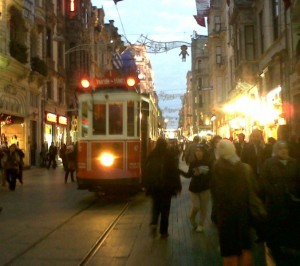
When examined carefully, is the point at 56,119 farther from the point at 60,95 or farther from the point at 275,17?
the point at 275,17

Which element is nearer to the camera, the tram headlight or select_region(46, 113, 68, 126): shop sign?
the tram headlight

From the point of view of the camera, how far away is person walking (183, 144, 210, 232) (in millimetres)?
10328

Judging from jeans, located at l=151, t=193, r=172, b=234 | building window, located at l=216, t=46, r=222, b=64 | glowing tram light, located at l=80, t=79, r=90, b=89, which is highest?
building window, located at l=216, t=46, r=222, b=64

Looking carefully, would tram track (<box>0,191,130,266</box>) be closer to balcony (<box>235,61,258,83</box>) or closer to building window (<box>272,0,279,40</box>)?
Answer: building window (<box>272,0,279,40</box>)

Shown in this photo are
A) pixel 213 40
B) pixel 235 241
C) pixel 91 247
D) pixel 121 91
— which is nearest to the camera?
pixel 235 241

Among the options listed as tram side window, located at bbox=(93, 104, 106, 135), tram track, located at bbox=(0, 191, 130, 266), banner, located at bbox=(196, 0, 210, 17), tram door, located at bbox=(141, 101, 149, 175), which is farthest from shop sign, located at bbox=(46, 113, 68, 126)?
tram track, located at bbox=(0, 191, 130, 266)

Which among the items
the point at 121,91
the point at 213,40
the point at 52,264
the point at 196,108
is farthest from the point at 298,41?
the point at 196,108

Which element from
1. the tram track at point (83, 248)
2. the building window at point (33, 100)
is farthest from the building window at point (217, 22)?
the tram track at point (83, 248)

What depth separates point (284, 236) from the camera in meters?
7.61

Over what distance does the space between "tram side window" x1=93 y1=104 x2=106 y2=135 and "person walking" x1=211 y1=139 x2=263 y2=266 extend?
9936 millimetres

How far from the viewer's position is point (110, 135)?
1537cm

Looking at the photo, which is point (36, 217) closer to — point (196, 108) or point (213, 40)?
point (213, 40)

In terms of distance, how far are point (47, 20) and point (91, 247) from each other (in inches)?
1283

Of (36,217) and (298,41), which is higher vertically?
(298,41)
